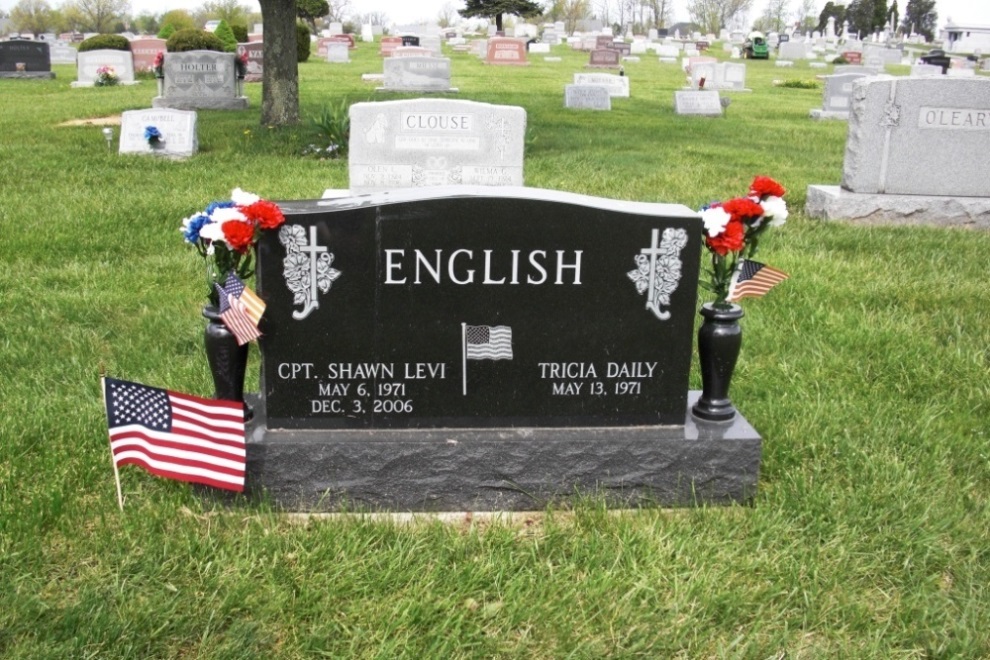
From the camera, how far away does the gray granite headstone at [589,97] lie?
19.5 metres

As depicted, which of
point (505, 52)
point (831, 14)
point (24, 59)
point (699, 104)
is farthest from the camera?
point (831, 14)

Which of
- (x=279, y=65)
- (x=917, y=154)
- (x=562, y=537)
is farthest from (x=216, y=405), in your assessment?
(x=279, y=65)

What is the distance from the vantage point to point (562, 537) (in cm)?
339

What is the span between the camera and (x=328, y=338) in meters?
3.58

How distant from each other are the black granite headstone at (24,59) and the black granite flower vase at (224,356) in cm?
2664

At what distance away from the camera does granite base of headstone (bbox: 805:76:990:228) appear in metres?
8.68

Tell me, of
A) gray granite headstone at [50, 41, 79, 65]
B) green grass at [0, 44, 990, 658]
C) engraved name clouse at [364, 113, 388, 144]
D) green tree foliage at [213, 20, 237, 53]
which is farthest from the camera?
gray granite headstone at [50, 41, 79, 65]

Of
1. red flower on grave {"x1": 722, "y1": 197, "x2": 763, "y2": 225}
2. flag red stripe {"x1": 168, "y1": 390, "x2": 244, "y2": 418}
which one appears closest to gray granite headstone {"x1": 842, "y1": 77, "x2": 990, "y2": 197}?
red flower on grave {"x1": 722, "y1": 197, "x2": 763, "y2": 225}

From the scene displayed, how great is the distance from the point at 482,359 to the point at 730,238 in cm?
107

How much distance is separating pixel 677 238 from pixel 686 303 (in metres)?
0.27

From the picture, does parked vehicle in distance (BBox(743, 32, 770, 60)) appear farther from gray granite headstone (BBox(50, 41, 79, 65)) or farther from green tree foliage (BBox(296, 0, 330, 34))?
gray granite headstone (BBox(50, 41, 79, 65))

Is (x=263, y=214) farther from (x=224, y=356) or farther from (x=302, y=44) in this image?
(x=302, y=44)

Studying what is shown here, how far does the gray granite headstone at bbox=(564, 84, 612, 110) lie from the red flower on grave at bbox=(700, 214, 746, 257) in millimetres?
16376

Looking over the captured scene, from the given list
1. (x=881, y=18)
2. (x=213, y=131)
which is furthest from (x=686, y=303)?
(x=881, y=18)
